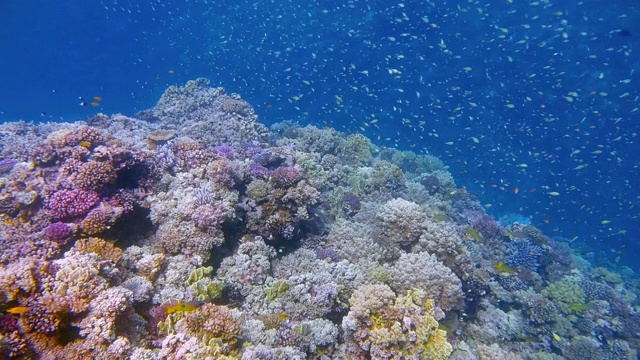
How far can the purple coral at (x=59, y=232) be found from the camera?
596 centimetres

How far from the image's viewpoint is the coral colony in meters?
4.60

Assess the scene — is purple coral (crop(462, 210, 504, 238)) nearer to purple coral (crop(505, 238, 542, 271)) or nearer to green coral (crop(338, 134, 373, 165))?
purple coral (crop(505, 238, 542, 271))

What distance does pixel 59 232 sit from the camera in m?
5.97

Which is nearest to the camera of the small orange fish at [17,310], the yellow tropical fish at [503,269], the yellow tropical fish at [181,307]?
the small orange fish at [17,310]

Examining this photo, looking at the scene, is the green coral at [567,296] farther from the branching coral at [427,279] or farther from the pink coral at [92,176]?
the pink coral at [92,176]

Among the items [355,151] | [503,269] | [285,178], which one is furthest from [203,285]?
[355,151]

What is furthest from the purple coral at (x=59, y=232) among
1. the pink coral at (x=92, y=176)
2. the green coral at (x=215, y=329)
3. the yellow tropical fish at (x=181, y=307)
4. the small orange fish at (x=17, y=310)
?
the green coral at (x=215, y=329)

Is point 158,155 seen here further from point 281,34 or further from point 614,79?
point 281,34

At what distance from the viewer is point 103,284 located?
191 inches

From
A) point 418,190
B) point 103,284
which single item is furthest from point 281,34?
point 103,284

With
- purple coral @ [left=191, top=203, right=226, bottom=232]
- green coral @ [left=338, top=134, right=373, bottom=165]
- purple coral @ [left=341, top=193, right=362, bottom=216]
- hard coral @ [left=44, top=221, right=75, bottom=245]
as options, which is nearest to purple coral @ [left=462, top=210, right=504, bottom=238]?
green coral @ [left=338, top=134, right=373, bottom=165]

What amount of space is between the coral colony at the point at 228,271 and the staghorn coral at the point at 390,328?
0.08 ft

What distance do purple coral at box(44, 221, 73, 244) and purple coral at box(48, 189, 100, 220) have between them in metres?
0.31

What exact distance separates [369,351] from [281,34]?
49.8 metres
